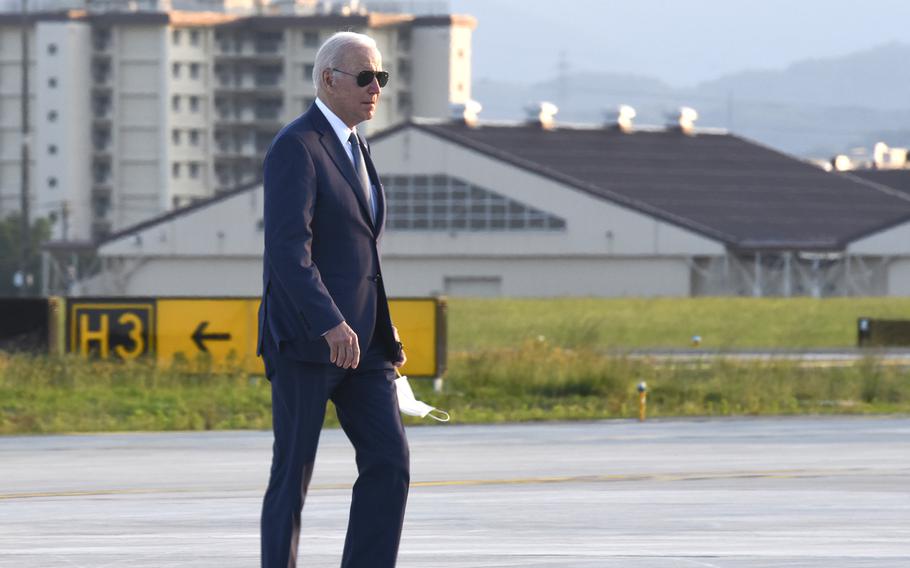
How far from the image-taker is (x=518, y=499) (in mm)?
11266

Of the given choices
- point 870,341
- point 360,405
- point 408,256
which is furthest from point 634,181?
point 360,405

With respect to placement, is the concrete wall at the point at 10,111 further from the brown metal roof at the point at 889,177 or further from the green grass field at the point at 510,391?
the green grass field at the point at 510,391

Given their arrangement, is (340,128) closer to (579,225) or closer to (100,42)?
(579,225)

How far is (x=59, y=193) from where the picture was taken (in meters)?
145

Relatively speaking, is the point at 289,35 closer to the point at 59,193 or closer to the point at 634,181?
the point at 59,193

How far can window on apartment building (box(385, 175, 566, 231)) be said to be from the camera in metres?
90.6

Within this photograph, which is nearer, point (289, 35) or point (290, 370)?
point (290, 370)

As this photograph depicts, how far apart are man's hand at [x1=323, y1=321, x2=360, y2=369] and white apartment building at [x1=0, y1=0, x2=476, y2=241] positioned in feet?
454

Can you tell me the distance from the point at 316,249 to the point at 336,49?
0.76m

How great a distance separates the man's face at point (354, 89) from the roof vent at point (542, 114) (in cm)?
9111

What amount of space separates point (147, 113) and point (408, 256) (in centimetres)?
6011

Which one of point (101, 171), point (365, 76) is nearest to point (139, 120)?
point (101, 171)

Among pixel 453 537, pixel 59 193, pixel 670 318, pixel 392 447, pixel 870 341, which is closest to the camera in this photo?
pixel 392 447

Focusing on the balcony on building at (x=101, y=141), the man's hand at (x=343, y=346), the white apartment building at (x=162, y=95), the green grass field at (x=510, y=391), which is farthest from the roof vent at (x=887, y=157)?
the man's hand at (x=343, y=346)
